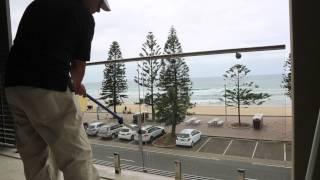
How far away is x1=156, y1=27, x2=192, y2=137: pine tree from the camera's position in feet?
7.95

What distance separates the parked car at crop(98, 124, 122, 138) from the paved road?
97 millimetres

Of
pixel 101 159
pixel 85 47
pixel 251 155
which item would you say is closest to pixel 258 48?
pixel 251 155

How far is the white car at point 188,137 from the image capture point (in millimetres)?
2315

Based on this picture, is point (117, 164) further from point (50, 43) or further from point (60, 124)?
point (50, 43)

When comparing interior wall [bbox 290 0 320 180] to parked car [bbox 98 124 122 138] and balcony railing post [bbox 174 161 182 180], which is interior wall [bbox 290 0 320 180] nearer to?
balcony railing post [bbox 174 161 182 180]

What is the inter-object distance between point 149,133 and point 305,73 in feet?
4.64

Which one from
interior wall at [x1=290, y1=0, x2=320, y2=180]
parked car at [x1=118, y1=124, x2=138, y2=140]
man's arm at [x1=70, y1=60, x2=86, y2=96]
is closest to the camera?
man's arm at [x1=70, y1=60, x2=86, y2=96]

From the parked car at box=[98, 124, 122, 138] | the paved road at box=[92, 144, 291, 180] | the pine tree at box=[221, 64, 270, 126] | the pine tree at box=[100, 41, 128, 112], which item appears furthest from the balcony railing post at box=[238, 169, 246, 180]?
the pine tree at box=[100, 41, 128, 112]

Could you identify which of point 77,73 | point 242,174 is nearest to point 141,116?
point 242,174

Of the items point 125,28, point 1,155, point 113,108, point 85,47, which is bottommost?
point 1,155

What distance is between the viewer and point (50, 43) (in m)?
1.23

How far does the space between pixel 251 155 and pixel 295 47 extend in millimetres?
960

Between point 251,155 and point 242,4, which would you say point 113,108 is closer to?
point 251,155

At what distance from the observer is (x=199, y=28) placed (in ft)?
14.4
